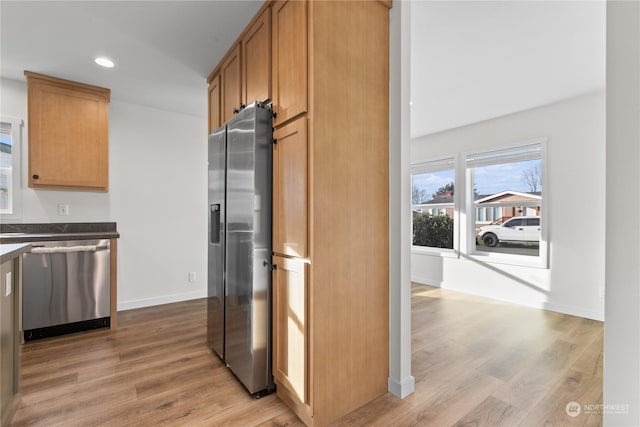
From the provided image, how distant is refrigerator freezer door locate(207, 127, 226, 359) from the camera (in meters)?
2.24

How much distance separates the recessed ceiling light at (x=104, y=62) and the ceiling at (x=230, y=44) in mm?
48

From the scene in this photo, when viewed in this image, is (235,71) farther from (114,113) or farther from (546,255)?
(546,255)

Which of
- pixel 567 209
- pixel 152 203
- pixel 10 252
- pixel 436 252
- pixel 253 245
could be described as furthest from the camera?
pixel 436 252

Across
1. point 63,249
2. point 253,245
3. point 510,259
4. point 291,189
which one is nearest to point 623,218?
point 291,189

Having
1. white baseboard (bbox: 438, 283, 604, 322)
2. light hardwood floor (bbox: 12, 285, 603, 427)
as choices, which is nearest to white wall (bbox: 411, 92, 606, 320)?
white baseboard (bbox: 438, 283, 604, 322)

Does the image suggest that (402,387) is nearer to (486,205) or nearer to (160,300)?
(160,300)

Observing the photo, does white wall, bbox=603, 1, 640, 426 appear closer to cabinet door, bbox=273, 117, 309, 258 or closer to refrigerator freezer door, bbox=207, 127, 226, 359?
cabinet door, bbox=273, 117, 309, 258

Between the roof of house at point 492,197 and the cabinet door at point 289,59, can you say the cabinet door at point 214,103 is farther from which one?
the roof of house at point 492,197

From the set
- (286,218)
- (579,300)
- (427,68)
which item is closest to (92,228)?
(286,218)

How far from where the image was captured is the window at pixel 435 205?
4871mm

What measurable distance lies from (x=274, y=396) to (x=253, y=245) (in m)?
0.97

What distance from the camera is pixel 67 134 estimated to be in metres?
3.09

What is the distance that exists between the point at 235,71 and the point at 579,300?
4.41m

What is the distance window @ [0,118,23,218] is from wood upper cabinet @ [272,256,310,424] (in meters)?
3.12
